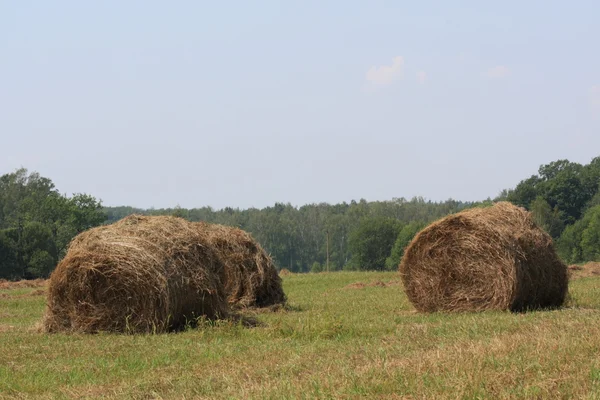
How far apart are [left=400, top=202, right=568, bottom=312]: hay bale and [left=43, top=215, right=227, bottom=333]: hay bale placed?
5219 mm

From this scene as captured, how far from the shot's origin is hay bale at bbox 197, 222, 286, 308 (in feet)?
72.0

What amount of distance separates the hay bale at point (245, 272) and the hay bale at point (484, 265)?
4.77m

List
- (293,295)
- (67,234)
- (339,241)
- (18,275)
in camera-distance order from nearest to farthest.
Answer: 1. (293,295)
2. (18,275)
3. (67,234)
4. (339,241)

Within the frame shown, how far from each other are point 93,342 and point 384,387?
744 centimetres

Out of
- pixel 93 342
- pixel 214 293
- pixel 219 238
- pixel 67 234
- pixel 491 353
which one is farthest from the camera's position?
pixel 67 234

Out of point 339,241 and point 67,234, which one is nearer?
point 67,234

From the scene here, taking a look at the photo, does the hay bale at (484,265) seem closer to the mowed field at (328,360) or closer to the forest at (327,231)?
the mowed field at (328,360)

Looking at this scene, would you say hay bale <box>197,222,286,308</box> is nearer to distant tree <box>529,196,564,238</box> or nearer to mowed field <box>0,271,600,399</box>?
mowed field <box>0,271,600,399</box>

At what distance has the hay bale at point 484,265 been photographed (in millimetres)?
17266

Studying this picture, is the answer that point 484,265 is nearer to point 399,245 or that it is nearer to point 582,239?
point 582,239

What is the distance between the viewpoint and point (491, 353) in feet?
29.5

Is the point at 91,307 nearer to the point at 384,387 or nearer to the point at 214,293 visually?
the point at 214,293

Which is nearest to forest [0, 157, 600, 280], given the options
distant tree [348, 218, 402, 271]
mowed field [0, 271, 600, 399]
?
distant tree [348, 218, 402, 271]

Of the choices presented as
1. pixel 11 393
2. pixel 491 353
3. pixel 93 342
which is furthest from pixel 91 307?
pixel 491 353
